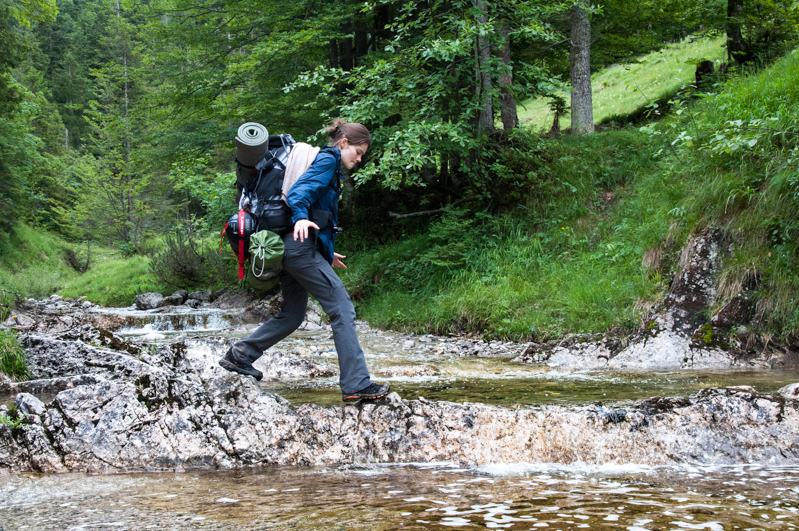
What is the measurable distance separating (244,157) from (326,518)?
96.8 inches

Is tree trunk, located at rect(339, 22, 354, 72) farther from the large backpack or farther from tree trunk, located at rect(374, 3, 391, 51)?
the large backpack

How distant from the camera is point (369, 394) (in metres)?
3.88

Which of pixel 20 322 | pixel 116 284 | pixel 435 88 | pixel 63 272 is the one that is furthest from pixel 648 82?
pixel 63 272

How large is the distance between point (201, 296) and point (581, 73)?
11991 mm

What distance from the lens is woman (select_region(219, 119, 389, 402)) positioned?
3775 mm

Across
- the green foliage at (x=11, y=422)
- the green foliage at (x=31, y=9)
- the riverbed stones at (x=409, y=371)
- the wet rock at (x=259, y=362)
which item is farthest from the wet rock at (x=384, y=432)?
the green foliage at (x=31, y=9)

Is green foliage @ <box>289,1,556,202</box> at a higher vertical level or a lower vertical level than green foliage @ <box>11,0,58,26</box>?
lower

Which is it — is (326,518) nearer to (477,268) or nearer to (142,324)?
(477,268)

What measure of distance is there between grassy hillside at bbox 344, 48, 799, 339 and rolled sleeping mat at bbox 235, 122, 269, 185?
503 cm

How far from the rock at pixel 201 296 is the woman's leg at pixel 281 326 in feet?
41.7

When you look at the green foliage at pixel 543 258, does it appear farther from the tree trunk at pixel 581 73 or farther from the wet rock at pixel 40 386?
the wet rock at pixel 40 386

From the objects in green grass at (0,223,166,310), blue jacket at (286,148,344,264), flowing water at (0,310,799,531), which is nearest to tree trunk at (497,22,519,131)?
blue jacket at (286,148,344,264)

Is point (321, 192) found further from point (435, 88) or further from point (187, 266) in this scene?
point (187, 266)

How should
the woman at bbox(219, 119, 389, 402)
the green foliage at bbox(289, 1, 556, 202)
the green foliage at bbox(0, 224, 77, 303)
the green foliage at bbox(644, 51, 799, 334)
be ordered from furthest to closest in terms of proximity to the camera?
the green foliage at bbox(0, 224, 77, 303) → the green foliage at bbox(289, 1, 556, 202) → the green foliage at bbox(644, 51, 799, 334) → the woman at bbox(219, 119, 389, 402)
